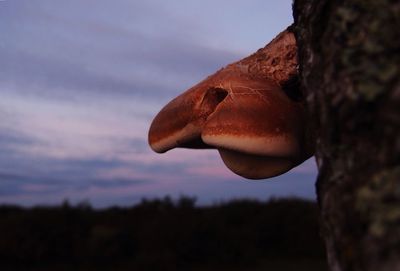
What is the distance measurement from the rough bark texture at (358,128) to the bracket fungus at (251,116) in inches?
23.4

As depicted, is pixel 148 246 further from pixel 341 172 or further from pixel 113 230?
pixel 341 172

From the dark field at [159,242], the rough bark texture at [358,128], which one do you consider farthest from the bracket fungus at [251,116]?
the dark field at [159,242]

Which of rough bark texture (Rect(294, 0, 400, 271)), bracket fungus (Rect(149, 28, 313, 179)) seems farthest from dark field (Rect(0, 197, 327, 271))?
rough bark texture (Rect(294, 0, 400, 271))

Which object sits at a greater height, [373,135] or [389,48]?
[389,48]

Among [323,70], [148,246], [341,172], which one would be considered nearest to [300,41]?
[323,70]

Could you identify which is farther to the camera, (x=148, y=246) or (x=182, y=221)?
(x=182, y=221)

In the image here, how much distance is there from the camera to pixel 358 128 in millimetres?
848

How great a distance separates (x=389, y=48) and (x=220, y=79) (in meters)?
1.14

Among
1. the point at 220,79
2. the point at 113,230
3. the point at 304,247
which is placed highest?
the point at 220,79

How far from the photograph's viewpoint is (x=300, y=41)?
1248 mm

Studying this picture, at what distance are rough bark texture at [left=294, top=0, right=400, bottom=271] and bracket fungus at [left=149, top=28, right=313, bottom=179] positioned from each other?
594mm

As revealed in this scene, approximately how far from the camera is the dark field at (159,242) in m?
9.28

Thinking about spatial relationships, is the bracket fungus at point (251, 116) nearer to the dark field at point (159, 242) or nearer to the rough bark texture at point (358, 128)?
the rough bark texture at point (358, 128)

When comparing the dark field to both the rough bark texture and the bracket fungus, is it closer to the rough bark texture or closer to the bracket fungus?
the bracket fungus
